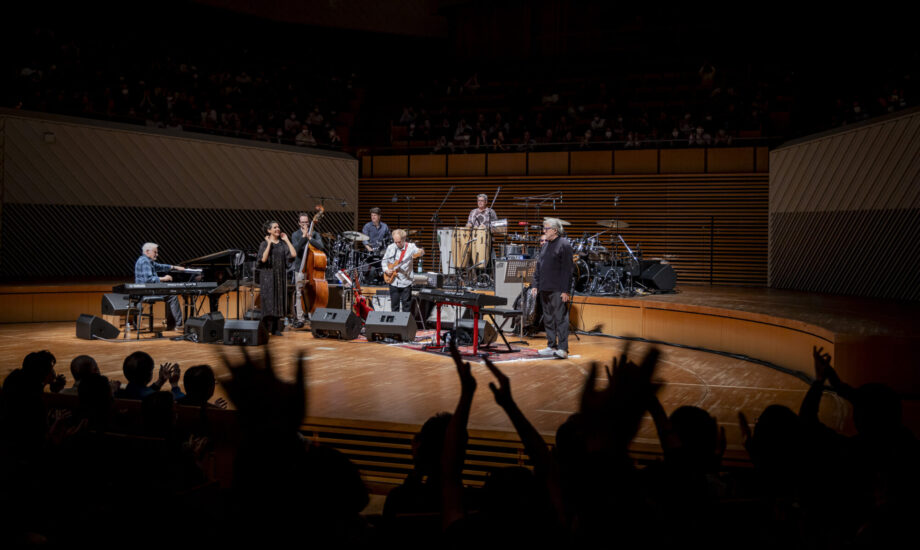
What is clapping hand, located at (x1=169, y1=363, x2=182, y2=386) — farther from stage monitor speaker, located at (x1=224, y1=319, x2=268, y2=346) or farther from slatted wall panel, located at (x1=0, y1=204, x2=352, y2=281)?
slatted wall panel, located at (x1=0, y1=204, x2=352, y2=281)

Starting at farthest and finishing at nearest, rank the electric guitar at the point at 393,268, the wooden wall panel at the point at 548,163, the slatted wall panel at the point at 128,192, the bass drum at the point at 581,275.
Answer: the wooden wall panel at the point at 548,163
the slatted wall panel at the point at 128,192
the bass drum at the point at 581,275
the electric guitar at the point at 393,268

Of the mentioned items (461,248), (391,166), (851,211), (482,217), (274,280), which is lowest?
(274,280)

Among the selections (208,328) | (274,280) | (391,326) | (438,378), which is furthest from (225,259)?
(438,378)

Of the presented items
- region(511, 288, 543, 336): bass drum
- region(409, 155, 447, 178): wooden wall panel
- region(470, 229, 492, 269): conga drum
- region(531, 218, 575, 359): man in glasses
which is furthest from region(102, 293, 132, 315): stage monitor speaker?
region(409, 155, 447, 178): wooden wall panel

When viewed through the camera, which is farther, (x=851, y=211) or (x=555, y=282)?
(x=851, y=211)

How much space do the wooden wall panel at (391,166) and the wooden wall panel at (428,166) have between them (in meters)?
0.14

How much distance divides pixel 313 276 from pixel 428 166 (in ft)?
19.9

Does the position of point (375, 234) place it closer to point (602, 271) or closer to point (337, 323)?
point (337, 323)

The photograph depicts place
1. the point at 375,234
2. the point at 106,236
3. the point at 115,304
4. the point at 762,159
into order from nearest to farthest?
the point at 115,304 → the point at 375,234 → the point at 106,236 → the point at 762,159

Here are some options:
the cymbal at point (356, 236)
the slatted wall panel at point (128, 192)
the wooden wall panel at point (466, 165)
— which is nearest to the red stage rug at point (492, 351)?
the cymbal at point (356, 236)

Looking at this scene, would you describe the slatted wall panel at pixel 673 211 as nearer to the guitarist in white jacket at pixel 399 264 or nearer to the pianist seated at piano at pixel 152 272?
the guitarist in white jacket at pixel 399 264

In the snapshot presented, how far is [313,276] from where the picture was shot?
30.8ft

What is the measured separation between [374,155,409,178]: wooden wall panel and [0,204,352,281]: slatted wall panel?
2.41 meters

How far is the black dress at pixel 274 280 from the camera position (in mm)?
8805
